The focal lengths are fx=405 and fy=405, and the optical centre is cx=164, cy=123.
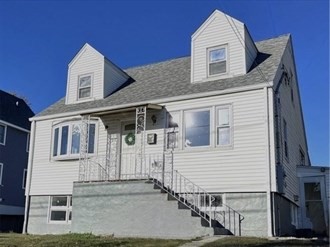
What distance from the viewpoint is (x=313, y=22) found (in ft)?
31.7

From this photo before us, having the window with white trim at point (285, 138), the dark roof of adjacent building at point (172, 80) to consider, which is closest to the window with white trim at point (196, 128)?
the dark roof of adjacent building at point (172, 80)

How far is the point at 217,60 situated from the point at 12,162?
685 inches

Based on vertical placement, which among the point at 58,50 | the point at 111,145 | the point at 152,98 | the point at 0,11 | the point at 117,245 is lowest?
the point at 117,245

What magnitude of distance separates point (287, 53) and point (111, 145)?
7816 mm

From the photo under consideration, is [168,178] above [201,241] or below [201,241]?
above

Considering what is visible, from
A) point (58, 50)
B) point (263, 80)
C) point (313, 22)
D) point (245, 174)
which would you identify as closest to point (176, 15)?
point (263, 80)

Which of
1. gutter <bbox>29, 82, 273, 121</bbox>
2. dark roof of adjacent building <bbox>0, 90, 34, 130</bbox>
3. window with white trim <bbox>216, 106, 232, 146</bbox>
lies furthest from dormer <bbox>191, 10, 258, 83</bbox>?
dark roof of adjacent building <bbox>0, 90, 34, 130</bbox>

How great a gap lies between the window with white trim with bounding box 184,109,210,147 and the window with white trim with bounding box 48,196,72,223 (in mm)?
5463

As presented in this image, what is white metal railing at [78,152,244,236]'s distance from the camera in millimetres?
12289

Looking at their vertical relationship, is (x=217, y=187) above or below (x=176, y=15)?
below

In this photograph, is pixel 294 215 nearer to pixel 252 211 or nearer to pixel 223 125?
pixel 252 211

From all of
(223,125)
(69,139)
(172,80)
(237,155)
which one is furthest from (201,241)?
(69,139)

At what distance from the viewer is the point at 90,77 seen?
16938 mm

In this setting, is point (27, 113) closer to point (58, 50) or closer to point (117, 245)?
point (58, 50)
